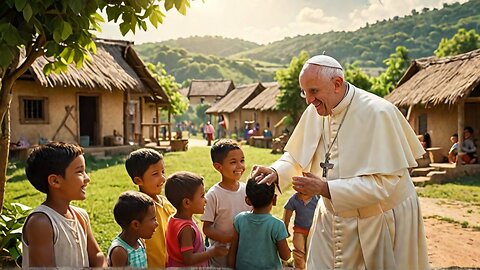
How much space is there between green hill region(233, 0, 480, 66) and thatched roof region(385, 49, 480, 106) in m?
100

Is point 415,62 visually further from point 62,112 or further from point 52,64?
point 52,64

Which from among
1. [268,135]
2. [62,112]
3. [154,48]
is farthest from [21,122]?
[154,48]

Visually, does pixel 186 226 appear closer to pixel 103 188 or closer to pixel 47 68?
pixel 47 68

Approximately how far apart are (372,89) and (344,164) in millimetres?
30356

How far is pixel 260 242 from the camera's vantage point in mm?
3012

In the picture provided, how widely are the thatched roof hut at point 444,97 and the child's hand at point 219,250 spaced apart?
11.7 meters

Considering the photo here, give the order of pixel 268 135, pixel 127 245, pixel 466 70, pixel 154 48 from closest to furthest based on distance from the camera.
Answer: pixel 127 245, pixel 466 70, pixel 268 135, pixel 154 48

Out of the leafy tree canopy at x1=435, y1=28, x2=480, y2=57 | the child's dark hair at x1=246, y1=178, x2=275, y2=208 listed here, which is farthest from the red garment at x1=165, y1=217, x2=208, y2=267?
the leafy tree canopy at x1=435, y1=28, x2=480, y2=57

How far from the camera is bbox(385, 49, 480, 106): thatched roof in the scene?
13.3 m

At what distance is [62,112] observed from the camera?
16.7 m

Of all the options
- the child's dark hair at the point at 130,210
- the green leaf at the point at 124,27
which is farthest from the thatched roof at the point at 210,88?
the child's dark hair at the point at 130,210

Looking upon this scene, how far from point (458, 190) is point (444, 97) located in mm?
3571

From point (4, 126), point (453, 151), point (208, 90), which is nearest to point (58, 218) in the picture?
point (4, 126)

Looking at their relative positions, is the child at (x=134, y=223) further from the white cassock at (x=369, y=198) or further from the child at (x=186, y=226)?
the white cassock at (x=369, y=198)
